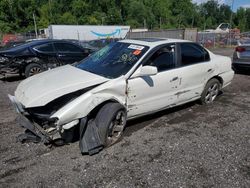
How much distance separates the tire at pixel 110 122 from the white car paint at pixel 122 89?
0.14 metres

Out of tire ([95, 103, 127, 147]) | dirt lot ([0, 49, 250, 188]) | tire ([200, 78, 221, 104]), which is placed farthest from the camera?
tire ([200, 78, 221, 104])

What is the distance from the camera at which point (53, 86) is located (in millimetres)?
3801

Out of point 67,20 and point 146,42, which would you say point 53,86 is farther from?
point 67,20

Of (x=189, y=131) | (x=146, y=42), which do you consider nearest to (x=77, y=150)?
(x=189, y=131)

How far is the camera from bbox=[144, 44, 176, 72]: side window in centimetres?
458

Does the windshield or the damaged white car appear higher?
the windshield

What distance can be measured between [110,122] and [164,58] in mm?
1705

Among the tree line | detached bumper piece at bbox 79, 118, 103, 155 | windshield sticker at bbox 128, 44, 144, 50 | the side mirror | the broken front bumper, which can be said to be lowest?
detached bumper piece at bbox 79, 118, 103, 155

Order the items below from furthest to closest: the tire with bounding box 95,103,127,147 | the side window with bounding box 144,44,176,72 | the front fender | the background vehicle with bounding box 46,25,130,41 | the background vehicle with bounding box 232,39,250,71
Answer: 1. the background vehicle with bounding box 46,25,130,41
2. the background vehicle with bounding box 232,39,250,71
3. the side window with bounding box 144,44,176,72
4. the tire with bounding box 95,103,127,147
5. the front fender

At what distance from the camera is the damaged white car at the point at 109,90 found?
3.56m

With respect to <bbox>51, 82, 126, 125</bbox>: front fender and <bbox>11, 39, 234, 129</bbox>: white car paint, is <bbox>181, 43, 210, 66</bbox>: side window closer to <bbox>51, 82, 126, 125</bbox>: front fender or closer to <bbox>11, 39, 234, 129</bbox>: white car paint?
<bbox>11, 39, 234, 129</bbox>: white car paint

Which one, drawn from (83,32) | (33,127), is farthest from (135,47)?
(83,32)

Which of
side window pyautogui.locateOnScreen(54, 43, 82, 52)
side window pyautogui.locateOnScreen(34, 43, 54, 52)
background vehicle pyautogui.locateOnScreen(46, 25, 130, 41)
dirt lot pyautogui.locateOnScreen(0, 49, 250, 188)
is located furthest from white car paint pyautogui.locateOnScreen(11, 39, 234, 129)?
background vehicle pyautogui.locateOnScreen(46, 25, 130, 41)

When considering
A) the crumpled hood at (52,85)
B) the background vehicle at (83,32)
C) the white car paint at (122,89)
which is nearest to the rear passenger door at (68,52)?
the white car paint at (122,89)
